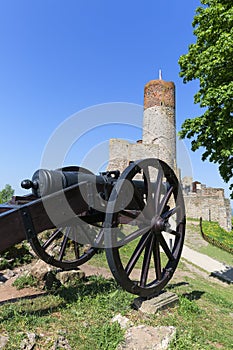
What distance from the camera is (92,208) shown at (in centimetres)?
421

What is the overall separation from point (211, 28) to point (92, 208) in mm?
6984

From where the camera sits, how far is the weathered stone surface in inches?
161

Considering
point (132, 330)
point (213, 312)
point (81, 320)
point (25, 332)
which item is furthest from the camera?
point (213, 312)

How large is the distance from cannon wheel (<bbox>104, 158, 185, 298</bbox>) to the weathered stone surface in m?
0.10

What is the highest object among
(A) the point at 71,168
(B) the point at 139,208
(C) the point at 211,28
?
(C) the point at 211,28

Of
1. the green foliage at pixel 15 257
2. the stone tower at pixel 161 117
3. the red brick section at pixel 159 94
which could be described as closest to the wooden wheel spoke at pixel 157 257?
the green foliage at pixel 15 257

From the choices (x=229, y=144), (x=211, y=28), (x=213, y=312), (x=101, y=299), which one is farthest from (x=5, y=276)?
(x=211, y=28)

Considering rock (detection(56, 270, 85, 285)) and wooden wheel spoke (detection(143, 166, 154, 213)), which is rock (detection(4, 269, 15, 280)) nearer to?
rock (detection(56, 270, 85, 285))

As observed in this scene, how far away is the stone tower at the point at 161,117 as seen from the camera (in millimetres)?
30258

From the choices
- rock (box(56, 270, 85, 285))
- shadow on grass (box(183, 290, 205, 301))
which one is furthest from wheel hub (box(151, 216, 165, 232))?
rock (box(56, 270, 85, 285))

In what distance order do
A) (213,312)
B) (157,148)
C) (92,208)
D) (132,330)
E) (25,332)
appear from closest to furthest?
1. (25,332)
2. (132,330)
3. (92,208)
4. (213,312)
5. (157,148)

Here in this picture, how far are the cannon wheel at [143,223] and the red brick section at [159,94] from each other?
26924 mm

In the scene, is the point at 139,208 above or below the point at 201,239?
above

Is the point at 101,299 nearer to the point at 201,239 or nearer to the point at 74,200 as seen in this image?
the point at 74,200
